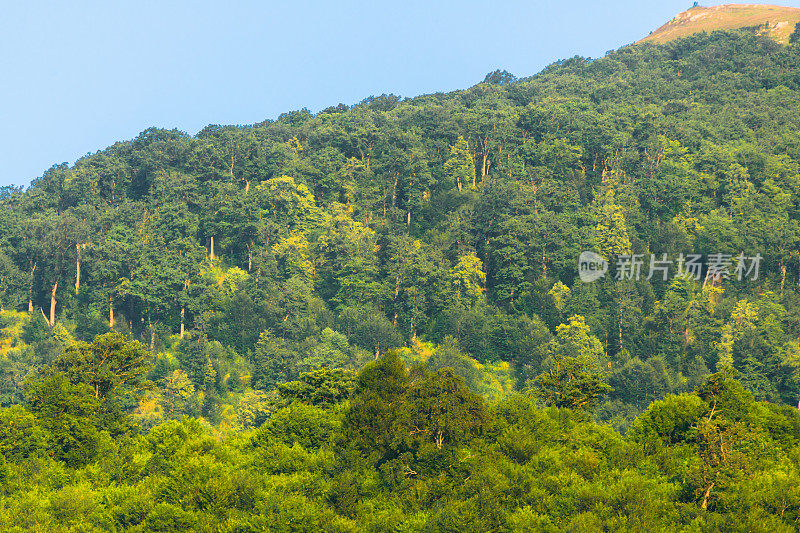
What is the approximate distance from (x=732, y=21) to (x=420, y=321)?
10460cm

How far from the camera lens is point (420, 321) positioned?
81500 millimetres

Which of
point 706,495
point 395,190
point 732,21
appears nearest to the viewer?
point 706,495

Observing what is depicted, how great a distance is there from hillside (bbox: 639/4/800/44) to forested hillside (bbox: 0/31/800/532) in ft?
73.8

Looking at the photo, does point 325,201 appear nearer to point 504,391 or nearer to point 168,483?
point 504,391

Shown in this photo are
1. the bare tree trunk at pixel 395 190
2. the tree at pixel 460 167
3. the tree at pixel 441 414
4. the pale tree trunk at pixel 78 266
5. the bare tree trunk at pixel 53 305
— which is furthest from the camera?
the tree at pixel 460 167

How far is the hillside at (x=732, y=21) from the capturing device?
144 metres

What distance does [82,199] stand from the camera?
9381 cm

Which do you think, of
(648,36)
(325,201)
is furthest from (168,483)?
(648,36)

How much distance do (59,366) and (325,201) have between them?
41.9m

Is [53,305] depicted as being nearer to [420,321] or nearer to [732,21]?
[420,321]

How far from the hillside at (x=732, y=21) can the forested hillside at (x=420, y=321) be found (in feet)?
73.8

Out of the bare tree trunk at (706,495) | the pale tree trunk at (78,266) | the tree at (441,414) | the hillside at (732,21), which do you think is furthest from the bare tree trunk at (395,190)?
the hillside at (732,21)

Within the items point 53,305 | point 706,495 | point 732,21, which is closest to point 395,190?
point 53,305

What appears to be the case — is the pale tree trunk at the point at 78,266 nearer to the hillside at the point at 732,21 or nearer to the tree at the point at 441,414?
the tree at the point at 441,414
